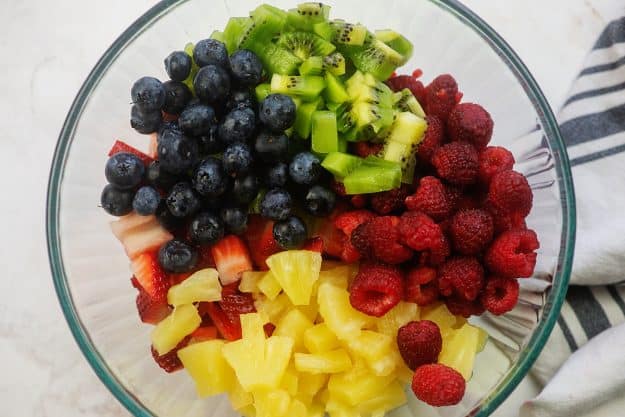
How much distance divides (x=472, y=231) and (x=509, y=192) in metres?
0.10

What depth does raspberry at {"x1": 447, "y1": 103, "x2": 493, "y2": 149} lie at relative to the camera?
1.30 metres

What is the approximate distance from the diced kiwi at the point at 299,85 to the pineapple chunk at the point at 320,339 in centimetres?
46

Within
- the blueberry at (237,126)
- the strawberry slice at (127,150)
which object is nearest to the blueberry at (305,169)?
the blueberry at (237,126)

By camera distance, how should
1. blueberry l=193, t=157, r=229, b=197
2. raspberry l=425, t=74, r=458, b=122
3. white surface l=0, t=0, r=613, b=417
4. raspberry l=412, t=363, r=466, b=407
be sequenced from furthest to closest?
white surface l=0, t=0, r=613, b=417
raspberry l=425, t=74, r=458, b=122
blueberry l=193, t=157, r=229, b=197
raspberry l=412, t=363, r=466, b=407

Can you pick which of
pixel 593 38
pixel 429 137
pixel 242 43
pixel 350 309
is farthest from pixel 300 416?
pixel 593 38

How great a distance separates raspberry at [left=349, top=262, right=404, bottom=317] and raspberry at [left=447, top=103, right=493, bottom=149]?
11.9 inches

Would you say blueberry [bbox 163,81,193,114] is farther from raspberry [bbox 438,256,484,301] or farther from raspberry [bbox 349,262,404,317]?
raspberry [bbox 438,256,484,301]

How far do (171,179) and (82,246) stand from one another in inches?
12.3

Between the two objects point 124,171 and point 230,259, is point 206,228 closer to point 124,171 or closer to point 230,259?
point 230,259

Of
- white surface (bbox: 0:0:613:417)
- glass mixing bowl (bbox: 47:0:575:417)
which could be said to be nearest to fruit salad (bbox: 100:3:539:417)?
glass mixing bowl (bbox: 47:0:575:417)

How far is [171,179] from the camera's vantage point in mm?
1337

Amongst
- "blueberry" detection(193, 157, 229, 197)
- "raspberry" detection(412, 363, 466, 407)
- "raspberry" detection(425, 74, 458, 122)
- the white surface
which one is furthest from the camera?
the white surface

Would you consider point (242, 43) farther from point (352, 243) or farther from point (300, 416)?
point (300, 416)

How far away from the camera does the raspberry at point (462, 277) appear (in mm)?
1230
